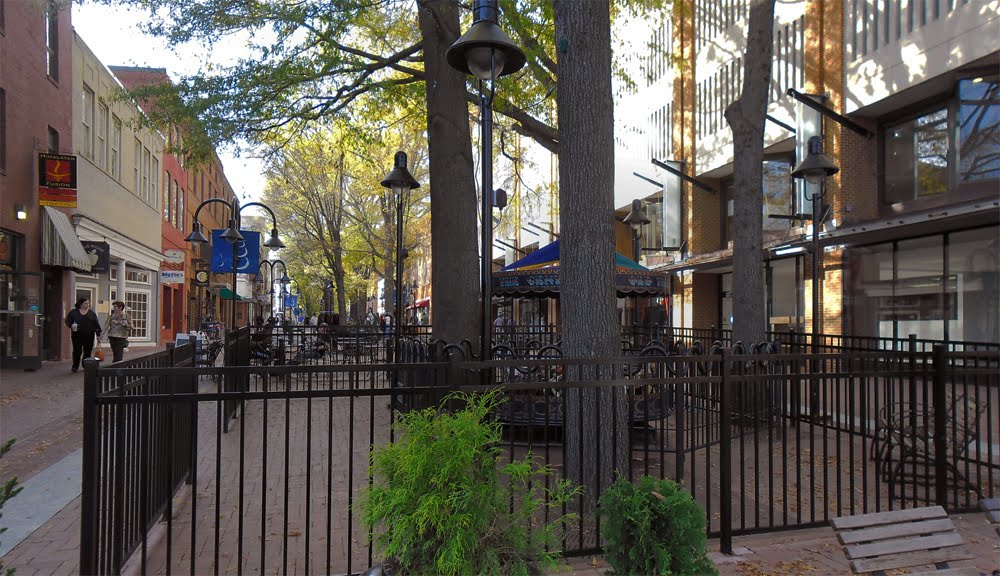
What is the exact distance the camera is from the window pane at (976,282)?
513 inches

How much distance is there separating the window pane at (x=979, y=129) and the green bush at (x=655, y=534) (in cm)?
1402

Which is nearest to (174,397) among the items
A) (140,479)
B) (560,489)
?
(140,479)

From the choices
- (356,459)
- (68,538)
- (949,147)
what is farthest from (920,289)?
(68,538)

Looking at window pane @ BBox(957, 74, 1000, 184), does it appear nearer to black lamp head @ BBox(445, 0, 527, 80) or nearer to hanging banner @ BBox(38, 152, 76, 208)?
black lamp head @ BBox(445, 0, 527, 80)

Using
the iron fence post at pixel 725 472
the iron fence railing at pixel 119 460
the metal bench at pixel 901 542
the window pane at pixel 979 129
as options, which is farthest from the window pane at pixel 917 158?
the iron fence railing at pixel 119 460

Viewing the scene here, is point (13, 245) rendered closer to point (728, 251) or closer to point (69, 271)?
point (69, 271)

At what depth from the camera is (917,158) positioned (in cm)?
1509

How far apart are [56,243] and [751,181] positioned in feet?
53.7

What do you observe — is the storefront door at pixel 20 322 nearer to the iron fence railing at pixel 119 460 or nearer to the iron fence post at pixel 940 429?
the iron fence railing at pixel 119 460

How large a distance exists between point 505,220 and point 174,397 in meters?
35.4

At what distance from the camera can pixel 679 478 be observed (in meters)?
4.00

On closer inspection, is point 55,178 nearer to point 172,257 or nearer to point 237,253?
point 237,253

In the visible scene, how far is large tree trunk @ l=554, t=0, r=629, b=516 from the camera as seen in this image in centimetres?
456

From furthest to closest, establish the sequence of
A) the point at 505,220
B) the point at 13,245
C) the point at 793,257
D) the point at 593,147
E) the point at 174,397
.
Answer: the point at 505,220, the point at 793,257, the point at 13,245, the point at 593,147, the point at 174,397
